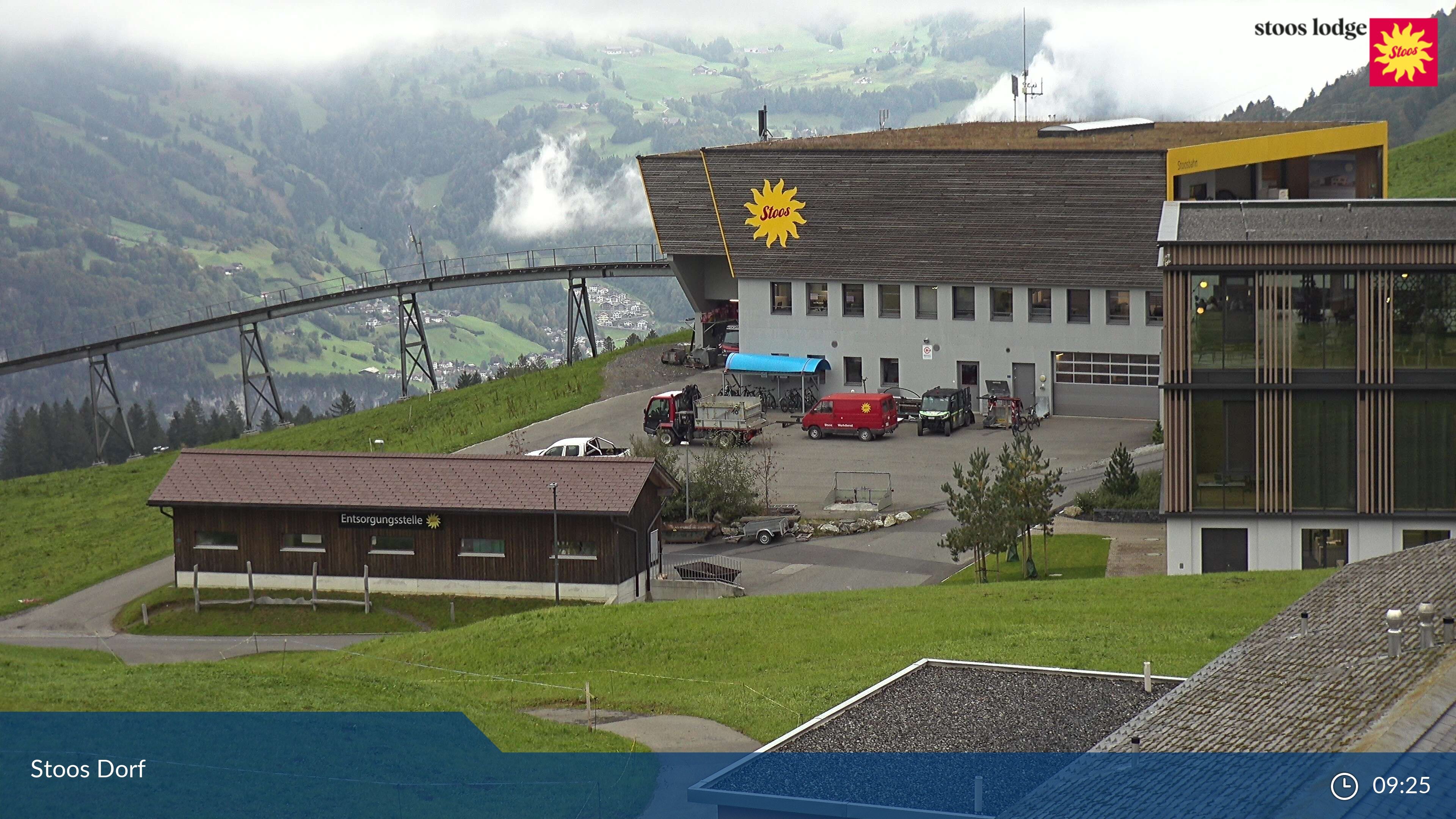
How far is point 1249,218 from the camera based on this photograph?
A: 36906 millimetres

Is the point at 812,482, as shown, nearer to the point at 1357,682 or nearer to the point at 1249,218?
the point at 1249,218

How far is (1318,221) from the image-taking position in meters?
36.2

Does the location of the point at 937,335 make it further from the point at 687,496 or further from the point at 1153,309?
the point at 687,496

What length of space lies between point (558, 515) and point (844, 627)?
11500mm

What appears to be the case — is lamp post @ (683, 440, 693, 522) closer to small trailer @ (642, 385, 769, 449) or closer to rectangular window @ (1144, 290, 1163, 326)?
small trailer @ (642, 385, 769, 449)

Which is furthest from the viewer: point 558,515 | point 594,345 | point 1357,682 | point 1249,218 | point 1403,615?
point 594,345

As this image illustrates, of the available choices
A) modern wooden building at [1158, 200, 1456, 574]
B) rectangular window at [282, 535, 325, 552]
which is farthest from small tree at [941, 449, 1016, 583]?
→ rectangular window at [282, 535, 325, 552]

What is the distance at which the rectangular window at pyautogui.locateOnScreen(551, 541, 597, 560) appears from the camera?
136ft

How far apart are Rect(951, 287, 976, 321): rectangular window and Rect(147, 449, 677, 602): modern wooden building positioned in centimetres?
2127

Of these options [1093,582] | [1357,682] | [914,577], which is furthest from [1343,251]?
[1357,682]

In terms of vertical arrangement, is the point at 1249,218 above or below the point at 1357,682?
above

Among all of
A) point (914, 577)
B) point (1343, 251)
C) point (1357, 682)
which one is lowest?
point (914, 577)

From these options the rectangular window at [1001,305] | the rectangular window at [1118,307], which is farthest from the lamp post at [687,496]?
the rectangular window at [1118,307]

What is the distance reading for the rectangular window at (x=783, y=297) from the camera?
64.8m
